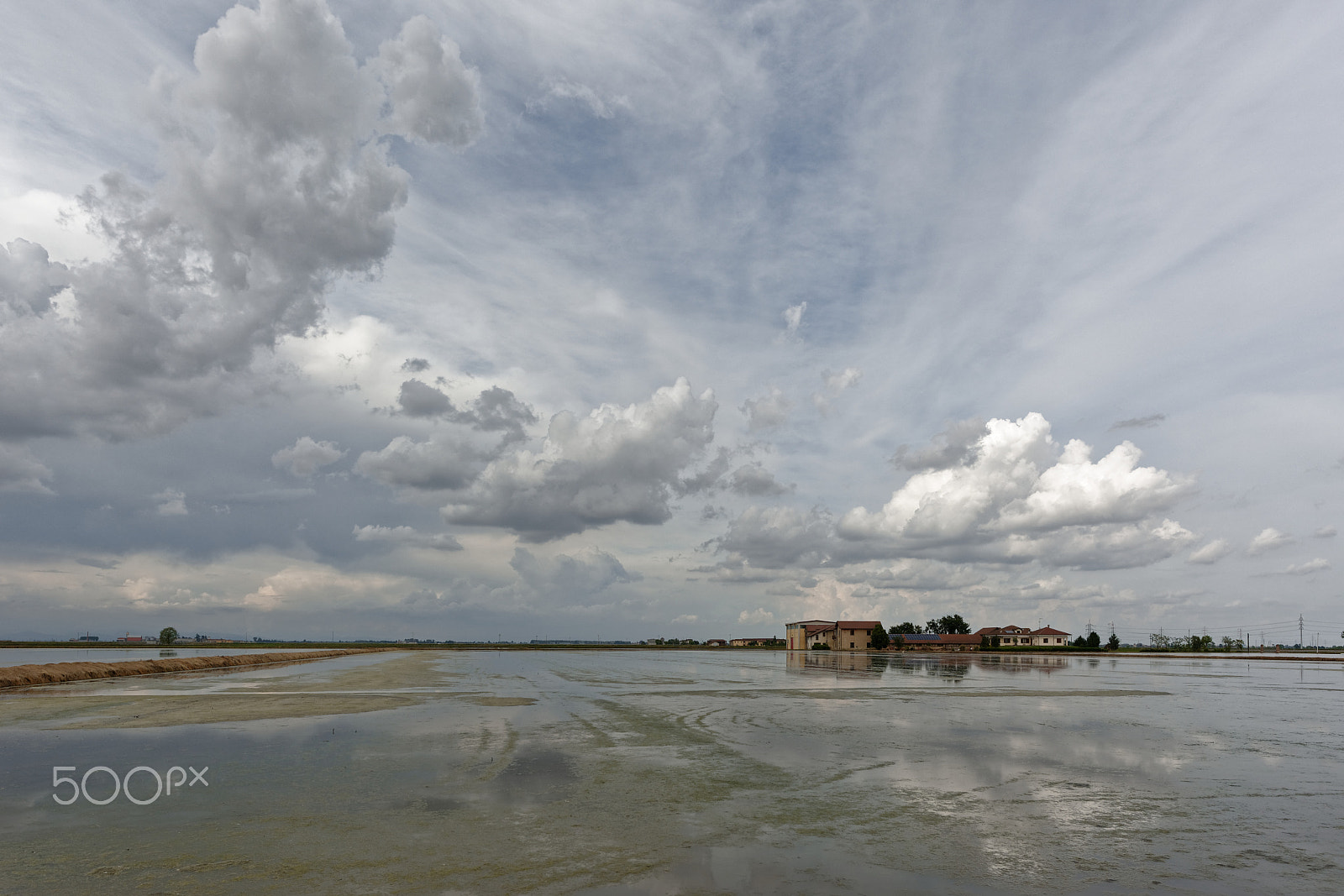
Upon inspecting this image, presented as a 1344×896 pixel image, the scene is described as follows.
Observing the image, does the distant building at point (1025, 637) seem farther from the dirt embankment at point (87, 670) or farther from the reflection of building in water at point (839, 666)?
the dirt embankment at point (87, 670)

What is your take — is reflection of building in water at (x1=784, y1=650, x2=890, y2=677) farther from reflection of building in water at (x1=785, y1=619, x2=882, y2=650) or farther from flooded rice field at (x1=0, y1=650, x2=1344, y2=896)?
reflection of building in water at (x1=785, y1=619, x2=882, y2=650)

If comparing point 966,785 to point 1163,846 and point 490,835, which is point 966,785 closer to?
point 1163,846

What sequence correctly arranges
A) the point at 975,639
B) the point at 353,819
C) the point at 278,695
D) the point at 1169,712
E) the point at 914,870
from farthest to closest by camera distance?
the point at 975,639 → the point at 278,695 → the point at 1169,712 → the point at 353,819 → the point at 914,870

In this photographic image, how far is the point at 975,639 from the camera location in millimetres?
182500

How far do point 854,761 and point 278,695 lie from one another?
31.7m

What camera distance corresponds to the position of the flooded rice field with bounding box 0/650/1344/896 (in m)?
10.4

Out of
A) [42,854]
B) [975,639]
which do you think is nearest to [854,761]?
[42,854]

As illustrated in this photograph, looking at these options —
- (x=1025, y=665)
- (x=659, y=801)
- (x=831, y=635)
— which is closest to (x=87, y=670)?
(x=659, y=801)

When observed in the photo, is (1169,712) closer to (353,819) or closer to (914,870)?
(914,870)

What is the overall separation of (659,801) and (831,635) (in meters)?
165

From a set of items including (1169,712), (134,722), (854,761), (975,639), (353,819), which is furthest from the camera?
(975,639)

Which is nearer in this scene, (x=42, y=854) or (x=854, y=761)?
(x=42, y=854)

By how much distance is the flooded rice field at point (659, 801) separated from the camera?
411 inches

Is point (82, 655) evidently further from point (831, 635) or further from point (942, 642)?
point (942, 642)
